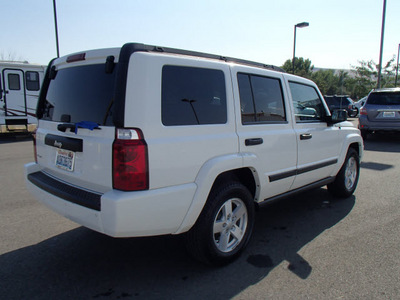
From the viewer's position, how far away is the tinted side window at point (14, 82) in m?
12.0

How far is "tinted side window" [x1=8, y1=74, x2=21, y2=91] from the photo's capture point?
12.0 metres

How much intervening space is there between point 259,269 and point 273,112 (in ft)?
5.47

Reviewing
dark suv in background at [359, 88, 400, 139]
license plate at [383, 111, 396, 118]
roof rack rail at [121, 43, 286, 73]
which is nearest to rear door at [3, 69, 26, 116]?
roof rack rail at [121, 43, 286, 73]

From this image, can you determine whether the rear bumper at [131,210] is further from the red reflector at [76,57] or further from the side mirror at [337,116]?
the side mirror at [337,116]

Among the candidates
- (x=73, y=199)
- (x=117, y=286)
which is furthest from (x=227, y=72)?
(x=117, y=286)

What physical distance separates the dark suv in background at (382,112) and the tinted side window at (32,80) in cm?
1273

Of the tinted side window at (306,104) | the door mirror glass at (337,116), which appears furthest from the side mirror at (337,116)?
the tinted side window at (306,104)

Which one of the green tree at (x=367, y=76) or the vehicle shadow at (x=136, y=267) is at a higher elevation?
the green tree at (x=367, y=76)

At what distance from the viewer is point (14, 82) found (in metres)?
12.1

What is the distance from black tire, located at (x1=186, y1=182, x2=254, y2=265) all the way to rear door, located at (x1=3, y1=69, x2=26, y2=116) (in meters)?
12.1

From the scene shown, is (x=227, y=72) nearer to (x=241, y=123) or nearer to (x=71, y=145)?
(x=241, y=123)

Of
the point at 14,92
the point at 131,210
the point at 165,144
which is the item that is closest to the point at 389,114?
the point at 165,144

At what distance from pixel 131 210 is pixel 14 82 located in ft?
40.7

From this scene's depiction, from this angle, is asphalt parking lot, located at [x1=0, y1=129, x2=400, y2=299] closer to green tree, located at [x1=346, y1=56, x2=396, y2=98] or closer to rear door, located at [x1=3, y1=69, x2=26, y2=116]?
rear door, located at [x1=3, y1=69, x2=26, y2=116]
